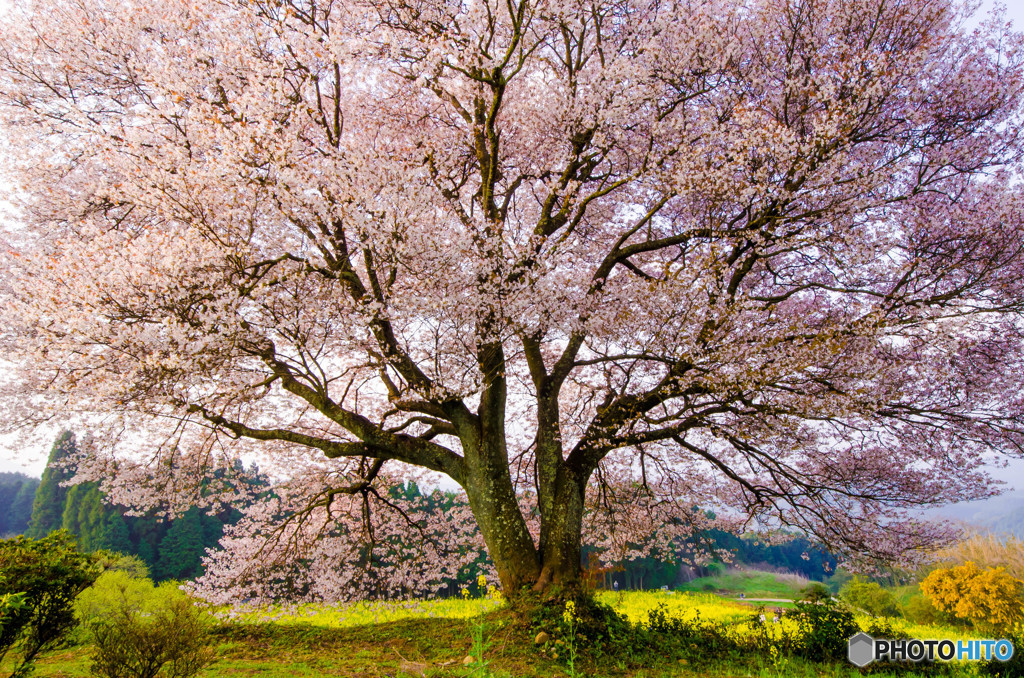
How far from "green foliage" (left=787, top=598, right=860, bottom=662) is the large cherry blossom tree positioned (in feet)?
7.12

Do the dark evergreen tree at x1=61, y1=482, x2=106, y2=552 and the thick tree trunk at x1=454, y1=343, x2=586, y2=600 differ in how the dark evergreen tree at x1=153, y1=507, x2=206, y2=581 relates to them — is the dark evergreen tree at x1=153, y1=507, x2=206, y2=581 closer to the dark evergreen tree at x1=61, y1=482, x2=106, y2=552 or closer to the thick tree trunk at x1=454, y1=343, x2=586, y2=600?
the dark evergreen tree at x1=61, y1=482, x2=106, y2=552

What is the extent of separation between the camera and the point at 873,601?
12.9m

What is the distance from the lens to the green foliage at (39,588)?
4082mm

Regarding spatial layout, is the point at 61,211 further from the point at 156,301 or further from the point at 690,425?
the point at 690,425

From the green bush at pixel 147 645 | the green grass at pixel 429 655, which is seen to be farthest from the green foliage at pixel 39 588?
the green grass at pixel 429 655

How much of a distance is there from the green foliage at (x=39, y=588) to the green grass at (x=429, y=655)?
53cm

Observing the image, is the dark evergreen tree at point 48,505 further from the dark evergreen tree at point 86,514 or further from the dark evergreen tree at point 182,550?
the dark evergreen tree at point 182,550

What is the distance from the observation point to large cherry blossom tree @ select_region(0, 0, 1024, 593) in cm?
662

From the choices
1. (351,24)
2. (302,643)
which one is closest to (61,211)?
(351,24)

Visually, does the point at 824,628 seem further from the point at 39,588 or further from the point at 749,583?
the point at 749,583

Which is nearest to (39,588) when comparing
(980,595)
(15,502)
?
(980,595)

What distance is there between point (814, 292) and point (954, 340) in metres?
2.54

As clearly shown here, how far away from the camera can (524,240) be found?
340 inches

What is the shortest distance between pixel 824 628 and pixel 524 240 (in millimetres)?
6891
